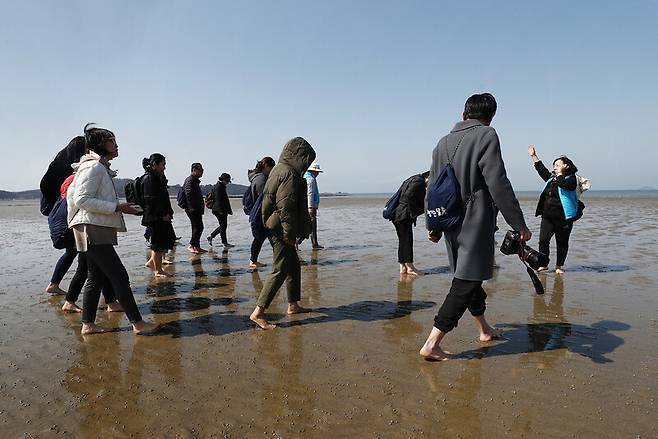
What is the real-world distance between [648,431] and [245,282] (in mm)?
5525

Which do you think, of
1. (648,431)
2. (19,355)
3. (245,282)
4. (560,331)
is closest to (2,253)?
(245,282)

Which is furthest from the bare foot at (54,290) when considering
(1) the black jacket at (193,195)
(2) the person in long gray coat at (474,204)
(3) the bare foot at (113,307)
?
(2) the person in long gray coat at (474,204)

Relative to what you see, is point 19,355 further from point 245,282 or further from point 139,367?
point 245,282

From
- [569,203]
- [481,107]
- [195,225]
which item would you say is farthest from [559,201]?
[195,225]

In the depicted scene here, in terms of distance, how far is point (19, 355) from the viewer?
3902mm

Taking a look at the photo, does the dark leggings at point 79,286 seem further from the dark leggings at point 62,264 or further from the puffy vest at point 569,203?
the puffy vest at point 569,203

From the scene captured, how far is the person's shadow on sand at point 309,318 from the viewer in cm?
460

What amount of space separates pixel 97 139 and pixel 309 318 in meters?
3.00

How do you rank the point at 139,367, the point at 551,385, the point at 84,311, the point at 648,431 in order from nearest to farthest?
1. the point at 648,431
2. the point at 551,385
3. the point at 139,367
4. the point at 84,311

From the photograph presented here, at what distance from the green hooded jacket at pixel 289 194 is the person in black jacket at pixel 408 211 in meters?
2.60

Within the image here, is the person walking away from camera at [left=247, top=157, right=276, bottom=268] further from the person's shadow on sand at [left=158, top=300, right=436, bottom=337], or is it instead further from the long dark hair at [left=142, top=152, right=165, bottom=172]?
the person's shadow on sand at [left=158, top=300, right=436, bottom=337]

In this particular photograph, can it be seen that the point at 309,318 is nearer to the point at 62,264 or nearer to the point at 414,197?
the point at 414,197

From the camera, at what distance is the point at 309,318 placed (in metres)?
4.95

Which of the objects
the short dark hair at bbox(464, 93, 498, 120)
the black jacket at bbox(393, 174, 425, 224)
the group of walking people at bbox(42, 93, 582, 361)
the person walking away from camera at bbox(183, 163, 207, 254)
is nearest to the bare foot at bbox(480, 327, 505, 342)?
the group of walking people at bbox(42, 93, 582, 361)
